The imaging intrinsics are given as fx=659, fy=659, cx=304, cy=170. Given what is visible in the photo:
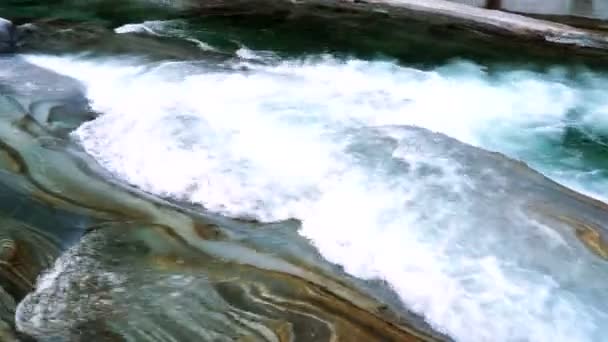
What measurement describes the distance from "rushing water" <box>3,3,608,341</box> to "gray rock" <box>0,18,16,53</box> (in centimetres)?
30

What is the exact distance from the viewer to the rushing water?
3.54 metres

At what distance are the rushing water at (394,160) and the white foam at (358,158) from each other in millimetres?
13

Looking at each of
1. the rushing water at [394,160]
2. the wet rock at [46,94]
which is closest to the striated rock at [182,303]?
the rushing water at [394,160]

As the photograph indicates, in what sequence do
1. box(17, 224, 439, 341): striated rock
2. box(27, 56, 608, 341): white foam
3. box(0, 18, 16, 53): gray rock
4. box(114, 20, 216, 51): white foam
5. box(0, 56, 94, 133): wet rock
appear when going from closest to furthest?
box(17, 224, 439, 341): striated rock
box(27, 56, 608, 341): white foam
box(0, 56, 94, 133): wet rock
box(0, 18, 16, 53): gray rock
box(114, 20, 216, 51): white foam

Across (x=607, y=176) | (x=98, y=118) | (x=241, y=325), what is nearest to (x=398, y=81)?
(x=607, y=176)

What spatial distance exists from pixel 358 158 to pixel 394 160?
0.27 m

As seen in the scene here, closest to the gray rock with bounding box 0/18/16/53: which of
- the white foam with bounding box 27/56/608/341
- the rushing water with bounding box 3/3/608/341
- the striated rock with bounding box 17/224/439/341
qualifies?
A: the rushing water with bounding box 3/3/608/341

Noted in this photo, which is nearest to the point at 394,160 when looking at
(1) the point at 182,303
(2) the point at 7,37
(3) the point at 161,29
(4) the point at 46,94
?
(1) the point at 182,303

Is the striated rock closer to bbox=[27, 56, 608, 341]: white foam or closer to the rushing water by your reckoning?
the rushing water

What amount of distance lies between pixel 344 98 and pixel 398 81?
3.21 feet

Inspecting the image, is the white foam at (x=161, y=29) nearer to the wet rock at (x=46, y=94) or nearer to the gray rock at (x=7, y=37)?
the gray rock at (x=7, y=37)

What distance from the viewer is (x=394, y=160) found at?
4891 mm

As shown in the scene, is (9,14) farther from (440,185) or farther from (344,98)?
(440,185)

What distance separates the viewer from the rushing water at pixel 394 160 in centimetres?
354
